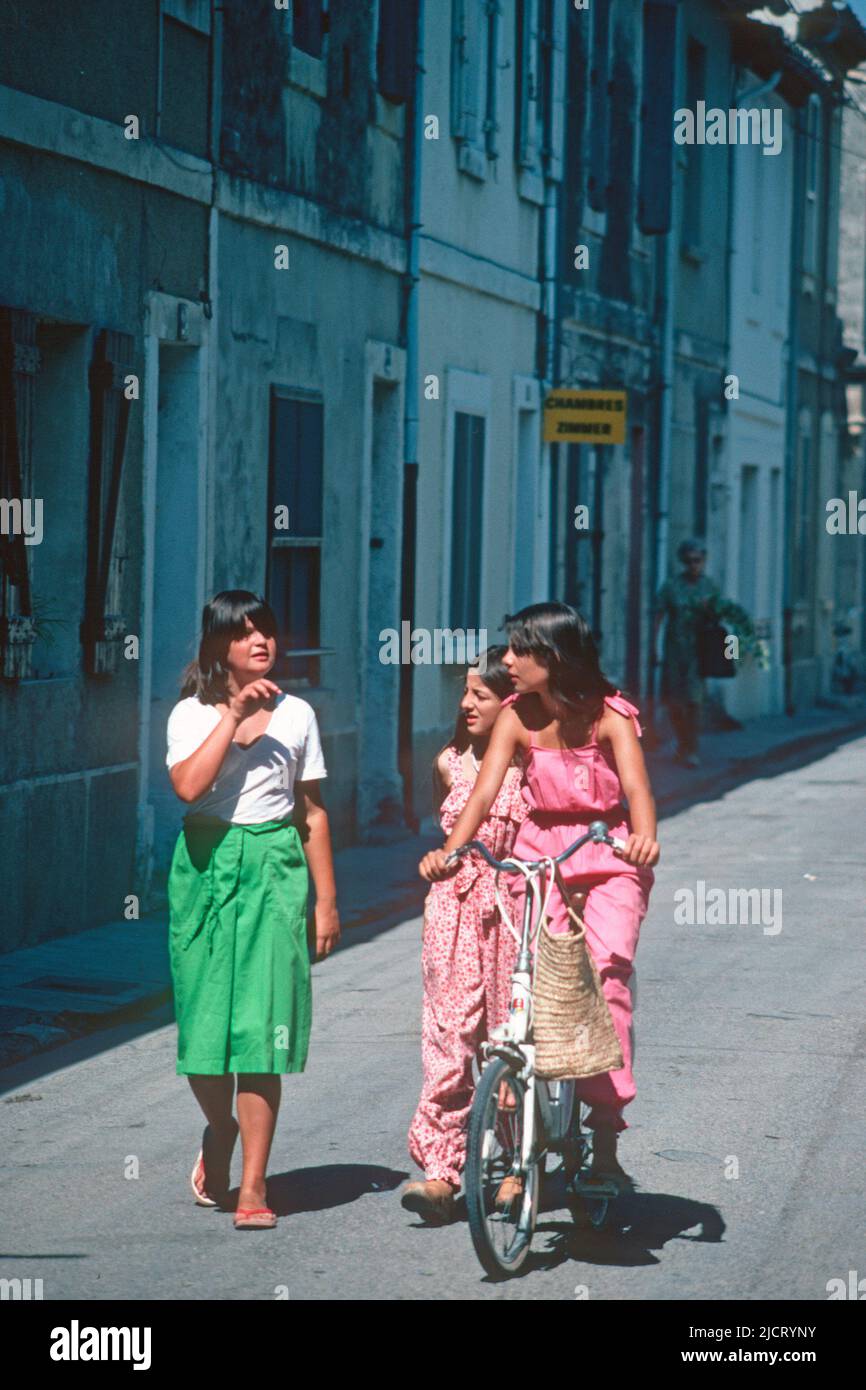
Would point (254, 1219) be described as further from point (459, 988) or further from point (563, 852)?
point (563, 852)

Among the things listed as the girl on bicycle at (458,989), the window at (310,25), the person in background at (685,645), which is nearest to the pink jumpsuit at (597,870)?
the girl on bicycle at (458,989)

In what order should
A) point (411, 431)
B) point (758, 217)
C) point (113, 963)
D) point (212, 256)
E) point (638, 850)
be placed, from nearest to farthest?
point (638, 850) < point (113, 963) < point (212, 256) < point (411, 431) < point (758, 217)

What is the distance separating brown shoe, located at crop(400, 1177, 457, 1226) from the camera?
638 cm

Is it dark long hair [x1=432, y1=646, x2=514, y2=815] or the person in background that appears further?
the person in background

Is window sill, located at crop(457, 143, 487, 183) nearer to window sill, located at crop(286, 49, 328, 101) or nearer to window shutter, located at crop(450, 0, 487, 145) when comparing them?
window shutter, located at crop(450, 0, 487, 145)

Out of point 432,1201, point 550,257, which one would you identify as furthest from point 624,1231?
point 550,257

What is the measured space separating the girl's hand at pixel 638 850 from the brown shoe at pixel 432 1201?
1.04 metres

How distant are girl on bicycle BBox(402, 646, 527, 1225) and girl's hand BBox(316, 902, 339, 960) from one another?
0.26 m

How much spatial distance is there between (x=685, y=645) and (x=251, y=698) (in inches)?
618

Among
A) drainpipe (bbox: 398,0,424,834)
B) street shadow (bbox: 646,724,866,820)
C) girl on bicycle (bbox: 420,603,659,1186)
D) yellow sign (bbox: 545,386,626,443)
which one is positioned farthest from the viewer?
street shadow (bbox: 646,724,866,820)

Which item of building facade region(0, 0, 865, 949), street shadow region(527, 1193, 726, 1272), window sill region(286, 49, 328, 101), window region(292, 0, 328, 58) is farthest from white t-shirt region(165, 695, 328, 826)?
window region(292, 0, 328, 58)

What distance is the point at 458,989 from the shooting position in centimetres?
650

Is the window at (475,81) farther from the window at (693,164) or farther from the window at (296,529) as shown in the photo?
the window at (693,164)

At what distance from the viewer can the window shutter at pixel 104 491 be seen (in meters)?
11.5
